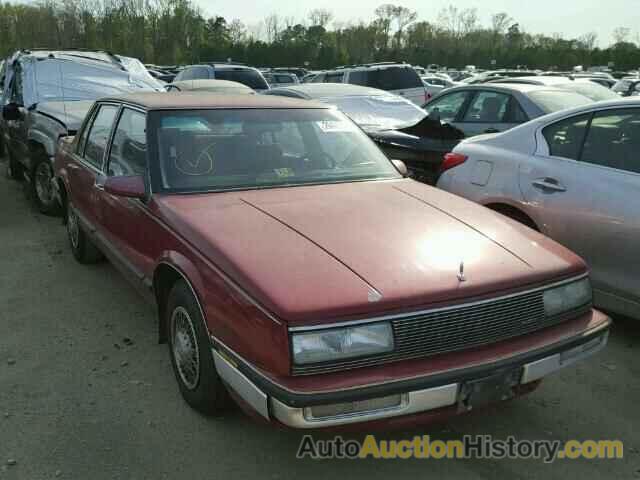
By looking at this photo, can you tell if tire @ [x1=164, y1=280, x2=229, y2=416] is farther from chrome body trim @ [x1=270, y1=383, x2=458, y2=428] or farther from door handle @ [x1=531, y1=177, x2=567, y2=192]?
door handle @ [x1=531, y1=177, x2=567, y2=192]

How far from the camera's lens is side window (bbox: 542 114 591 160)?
4.34 meters

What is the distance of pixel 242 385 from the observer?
2508 millimetres

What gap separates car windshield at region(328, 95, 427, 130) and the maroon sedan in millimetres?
4237

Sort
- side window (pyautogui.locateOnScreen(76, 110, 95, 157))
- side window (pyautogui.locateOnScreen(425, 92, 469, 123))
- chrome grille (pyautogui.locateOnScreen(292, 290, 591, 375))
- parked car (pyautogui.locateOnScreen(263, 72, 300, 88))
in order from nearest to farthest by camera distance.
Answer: chrome grille (pyautogui.locateOnScreen(292, 290, 591, 375)) → side window (pyautogui.locateOnScreen(76, 110, 95, 157)) → side window (pyautogui.locateOnScreen(425, 92, 469, 123)) → parked car (pyautogui.locateOnScreen(263, 72, 300, 88))

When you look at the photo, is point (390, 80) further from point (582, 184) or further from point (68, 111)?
point (582, 184)

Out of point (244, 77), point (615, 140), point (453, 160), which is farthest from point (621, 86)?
point (615, 140)

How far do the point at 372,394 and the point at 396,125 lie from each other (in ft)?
21.0

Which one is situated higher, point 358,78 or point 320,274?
point 358,78

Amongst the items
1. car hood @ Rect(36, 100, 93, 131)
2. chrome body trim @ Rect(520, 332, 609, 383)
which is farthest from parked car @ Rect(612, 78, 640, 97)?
chrome body trim @ Rect(520, 332, 609, 383)

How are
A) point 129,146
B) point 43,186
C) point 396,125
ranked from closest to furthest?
point 129,146 < point 43,186 < point 396,125

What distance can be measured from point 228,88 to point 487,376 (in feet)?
30.9

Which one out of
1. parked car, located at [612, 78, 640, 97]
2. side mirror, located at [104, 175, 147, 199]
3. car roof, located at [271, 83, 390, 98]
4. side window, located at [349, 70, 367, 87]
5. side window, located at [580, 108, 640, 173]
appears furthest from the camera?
parked car, located at [612, 78, 640, 97]

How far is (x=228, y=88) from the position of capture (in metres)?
11.0

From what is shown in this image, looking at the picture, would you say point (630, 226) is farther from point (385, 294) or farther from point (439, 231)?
point (385, 294)
